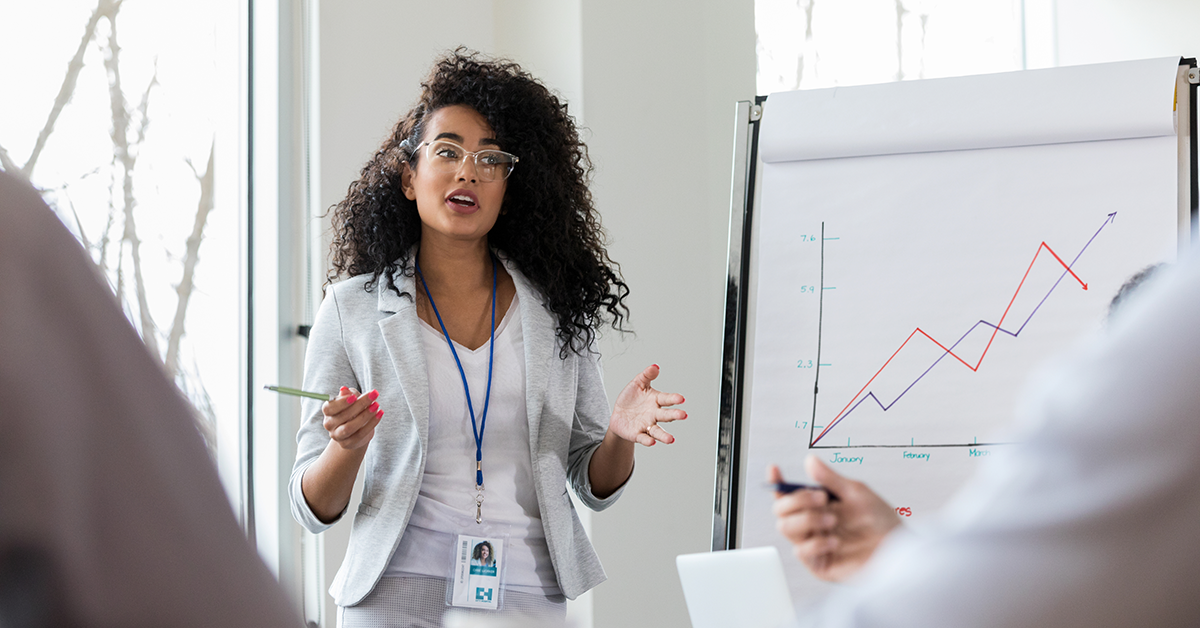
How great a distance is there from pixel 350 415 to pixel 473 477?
26 centimetres

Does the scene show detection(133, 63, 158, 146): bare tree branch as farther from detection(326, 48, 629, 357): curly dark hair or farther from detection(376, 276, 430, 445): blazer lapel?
detection(376, 276, 430, 445): blazer lapel

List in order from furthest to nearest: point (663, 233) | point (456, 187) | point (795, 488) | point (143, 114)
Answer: point (663, 233) < point (143, 114) < point (456, 187) < point (795, 488)

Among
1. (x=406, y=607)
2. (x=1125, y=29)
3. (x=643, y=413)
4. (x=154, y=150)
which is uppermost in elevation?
(x=1125, y=29)

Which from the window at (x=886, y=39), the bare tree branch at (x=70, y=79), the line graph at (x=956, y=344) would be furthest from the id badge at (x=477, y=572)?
the window at (x=886, y=39)

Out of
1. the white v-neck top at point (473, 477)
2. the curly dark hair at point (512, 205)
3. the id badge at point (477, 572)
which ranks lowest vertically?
the id badge at point (477, 572)

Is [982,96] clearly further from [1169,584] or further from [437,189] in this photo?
[1169,584]

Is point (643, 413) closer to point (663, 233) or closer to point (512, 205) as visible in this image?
point (512, 205)

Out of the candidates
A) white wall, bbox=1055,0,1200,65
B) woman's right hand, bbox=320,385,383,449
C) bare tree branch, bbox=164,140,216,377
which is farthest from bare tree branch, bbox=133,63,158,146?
white wall, bbox=1055,0,1200,65

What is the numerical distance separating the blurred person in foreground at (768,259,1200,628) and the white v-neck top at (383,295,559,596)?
4.07 ft

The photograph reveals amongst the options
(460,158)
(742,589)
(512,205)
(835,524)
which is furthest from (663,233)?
(835,524)

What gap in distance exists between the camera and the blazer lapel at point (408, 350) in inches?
63.3

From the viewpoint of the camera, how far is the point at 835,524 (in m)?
0.67

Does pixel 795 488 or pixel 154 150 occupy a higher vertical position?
pixel 154 150

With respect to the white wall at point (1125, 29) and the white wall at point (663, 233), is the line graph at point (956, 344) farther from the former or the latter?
the white wall at point (1125, 29)
